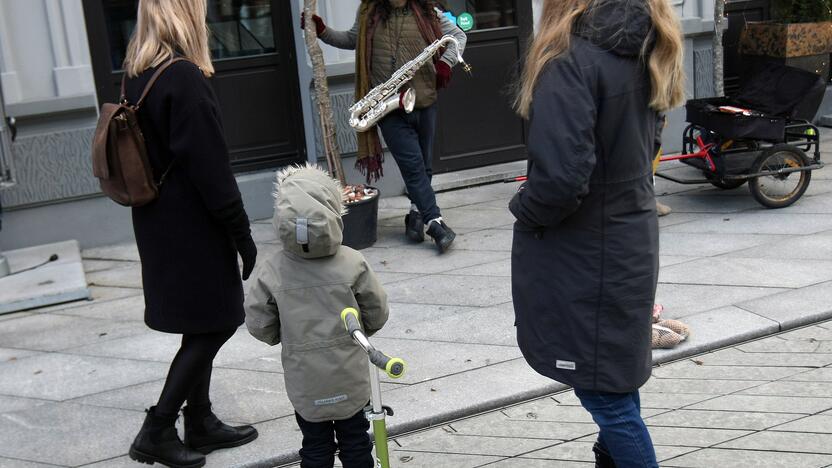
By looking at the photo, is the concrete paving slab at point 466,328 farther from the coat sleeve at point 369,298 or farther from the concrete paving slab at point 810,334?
the coat sleeve at point 369,298

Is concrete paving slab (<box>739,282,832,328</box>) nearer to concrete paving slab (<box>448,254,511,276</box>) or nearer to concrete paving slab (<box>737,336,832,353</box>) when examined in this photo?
concrete paving slab (<box>737,336,832,353</box>)

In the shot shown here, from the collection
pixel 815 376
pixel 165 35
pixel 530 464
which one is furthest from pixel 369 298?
pixel 815 376

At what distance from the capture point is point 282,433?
4.54 m

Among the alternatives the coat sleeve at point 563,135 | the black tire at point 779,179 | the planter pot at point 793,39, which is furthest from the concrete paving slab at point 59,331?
the planter pot at point 793,39

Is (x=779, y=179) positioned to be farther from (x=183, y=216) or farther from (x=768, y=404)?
(x=183, y=216)

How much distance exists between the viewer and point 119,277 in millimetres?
7203

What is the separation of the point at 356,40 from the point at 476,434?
3.65 meters

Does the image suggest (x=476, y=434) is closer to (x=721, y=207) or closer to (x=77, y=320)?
(x=77, y=320)

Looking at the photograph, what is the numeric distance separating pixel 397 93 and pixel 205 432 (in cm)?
327

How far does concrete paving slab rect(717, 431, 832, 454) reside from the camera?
4098mm

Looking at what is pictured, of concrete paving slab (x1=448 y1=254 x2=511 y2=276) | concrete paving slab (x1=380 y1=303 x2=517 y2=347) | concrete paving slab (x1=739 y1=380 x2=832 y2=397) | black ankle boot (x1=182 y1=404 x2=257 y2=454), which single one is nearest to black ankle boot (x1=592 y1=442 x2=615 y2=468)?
concrete paving slab (x1=739 y1=380 x2=832 y2=397)

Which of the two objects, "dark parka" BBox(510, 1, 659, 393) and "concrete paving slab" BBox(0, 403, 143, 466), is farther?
"concrete paving slab" BBox(0, 403, 143, 466)

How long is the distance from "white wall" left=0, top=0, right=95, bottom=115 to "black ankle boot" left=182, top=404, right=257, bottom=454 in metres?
3.97

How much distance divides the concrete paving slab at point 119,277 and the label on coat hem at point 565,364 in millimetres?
4337
